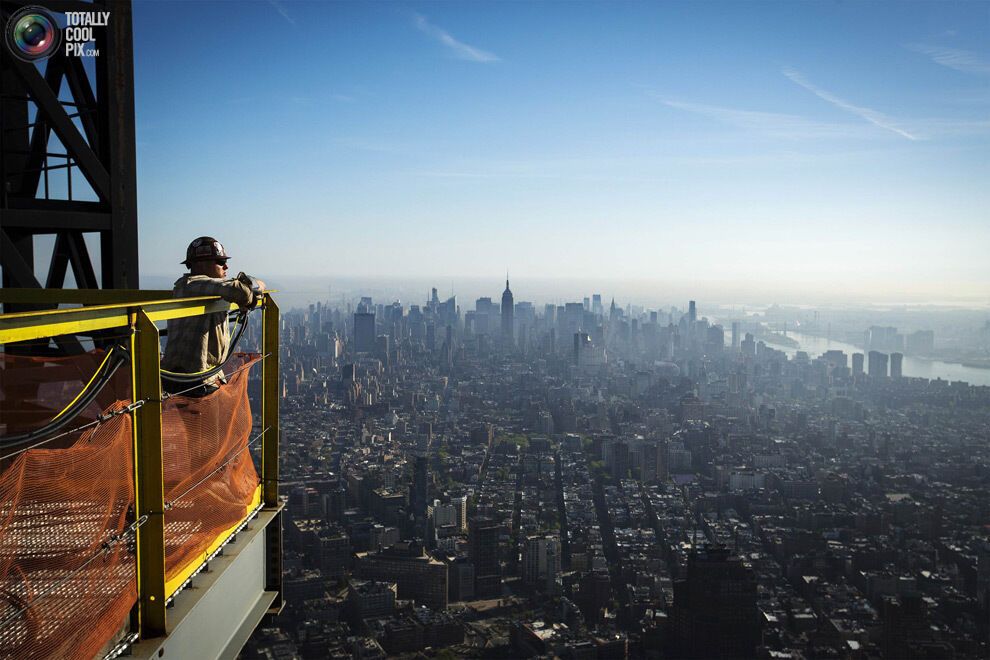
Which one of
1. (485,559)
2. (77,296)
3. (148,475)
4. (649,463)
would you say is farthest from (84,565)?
(649,463)

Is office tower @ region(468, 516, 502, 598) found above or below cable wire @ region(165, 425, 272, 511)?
below

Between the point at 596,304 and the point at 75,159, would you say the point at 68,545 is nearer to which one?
the point at 75,159

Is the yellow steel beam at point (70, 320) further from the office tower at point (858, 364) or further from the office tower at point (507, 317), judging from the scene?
the office tower at point (507, 317)

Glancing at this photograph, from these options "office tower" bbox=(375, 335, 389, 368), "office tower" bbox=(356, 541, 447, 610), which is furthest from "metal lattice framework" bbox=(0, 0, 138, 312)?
"office tower" bbox=(375, 335, 389, 368)

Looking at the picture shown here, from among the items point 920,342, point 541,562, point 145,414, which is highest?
point 145,414

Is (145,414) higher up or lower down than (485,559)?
higher up

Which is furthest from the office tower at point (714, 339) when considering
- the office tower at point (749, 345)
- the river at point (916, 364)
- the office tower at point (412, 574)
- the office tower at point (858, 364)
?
the office tower at point (412, 574)

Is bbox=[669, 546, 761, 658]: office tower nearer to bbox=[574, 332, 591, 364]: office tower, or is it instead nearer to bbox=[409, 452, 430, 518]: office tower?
bbox=[409, 452, 430, 518]: office tower
